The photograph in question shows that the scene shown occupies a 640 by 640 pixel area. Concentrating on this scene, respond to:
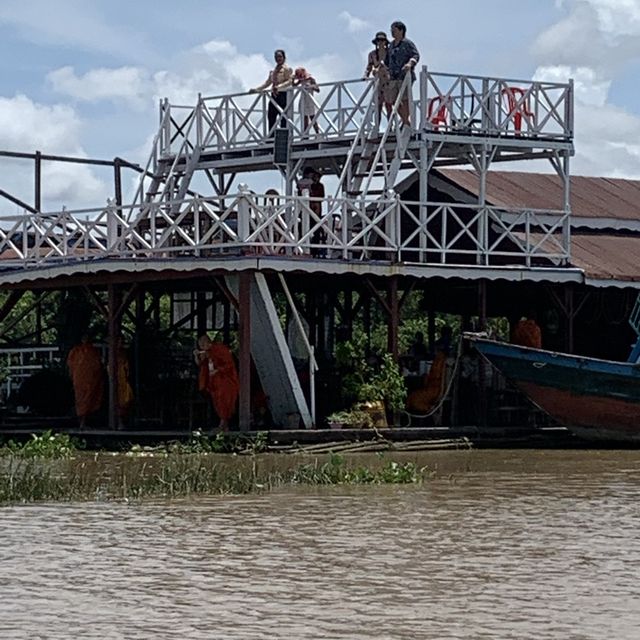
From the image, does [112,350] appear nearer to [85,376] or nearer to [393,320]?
[85,376]

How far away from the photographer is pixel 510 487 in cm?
1906

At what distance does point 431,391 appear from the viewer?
87.2 feet

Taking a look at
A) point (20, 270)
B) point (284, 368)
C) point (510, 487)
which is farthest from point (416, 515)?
point (20, 270)

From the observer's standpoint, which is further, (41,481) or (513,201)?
(513,201)

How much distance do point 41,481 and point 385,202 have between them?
366 inches

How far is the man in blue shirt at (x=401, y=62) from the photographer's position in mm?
26828

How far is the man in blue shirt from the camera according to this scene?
88.0 ft

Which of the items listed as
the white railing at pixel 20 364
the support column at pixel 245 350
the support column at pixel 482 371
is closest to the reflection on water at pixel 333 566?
the support column at pixel 245 350

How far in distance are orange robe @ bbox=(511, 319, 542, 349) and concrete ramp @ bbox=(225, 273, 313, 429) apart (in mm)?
4414

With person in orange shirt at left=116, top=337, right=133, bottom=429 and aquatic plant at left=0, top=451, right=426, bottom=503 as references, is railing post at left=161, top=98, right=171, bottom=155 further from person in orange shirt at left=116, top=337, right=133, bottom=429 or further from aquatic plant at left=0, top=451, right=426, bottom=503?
aquatic plant at left=0, top=451, right=426, bottom=503

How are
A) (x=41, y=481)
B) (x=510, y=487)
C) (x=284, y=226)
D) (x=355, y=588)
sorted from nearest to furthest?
(x=355, y=588), (x=41, y=481), (x=510, y=487), (x=284, y=226)

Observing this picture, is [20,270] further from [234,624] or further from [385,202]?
[234,624]

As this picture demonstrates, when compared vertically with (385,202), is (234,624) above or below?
below

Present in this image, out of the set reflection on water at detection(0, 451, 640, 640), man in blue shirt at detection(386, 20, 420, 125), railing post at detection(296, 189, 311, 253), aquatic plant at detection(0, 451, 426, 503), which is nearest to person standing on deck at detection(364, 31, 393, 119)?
man in blue shirt at detection(386, 20, 420, 125)
